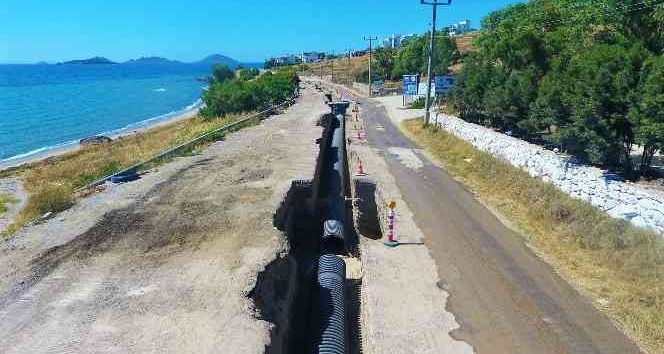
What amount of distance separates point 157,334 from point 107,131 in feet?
226

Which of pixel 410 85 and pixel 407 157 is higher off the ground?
pixel 410 85

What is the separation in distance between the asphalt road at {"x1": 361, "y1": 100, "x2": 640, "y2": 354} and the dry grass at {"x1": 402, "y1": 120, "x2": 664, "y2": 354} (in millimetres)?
466

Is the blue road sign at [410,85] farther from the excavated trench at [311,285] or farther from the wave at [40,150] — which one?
the wave at [40,150]

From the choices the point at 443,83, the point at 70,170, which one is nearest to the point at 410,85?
the point at 443,83

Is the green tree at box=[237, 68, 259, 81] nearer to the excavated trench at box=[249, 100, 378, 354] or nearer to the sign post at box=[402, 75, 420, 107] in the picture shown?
the sign post at box=[402, 75, 420, 107]

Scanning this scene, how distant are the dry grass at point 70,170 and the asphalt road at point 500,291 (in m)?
12.5

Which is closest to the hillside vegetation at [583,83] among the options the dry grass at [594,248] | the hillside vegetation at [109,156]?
the dry grass at [594,248]

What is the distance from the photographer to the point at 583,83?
59.3 ft

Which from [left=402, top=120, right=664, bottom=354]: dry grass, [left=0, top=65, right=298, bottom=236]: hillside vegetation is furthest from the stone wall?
[left=0, top=65, right=298, bottom=236]: hillside vegetation

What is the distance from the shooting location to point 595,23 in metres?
26.5

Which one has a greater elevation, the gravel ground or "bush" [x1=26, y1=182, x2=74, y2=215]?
"bush" [x1=26, y1=182, x2=74, y2=215]

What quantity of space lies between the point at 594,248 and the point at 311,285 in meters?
8.82

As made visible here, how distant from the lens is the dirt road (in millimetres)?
8375

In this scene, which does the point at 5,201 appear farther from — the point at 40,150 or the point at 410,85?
the point at 410,85
